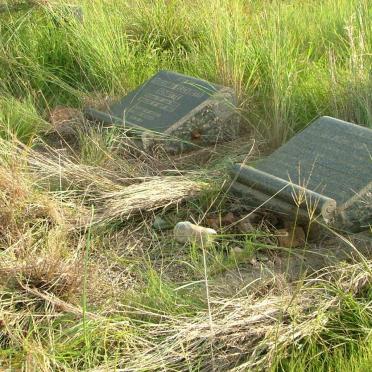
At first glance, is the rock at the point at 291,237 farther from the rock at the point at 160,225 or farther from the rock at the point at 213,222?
the rock at the point at 160,225

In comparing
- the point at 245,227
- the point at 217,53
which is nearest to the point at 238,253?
the point at 245,227

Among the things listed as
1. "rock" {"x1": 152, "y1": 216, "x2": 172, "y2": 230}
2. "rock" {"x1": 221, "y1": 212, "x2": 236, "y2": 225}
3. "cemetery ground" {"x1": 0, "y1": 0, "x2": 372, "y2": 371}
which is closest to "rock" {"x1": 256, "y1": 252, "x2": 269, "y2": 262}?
"cemetery ground" {"x1": 0, "y1": 0, "x2": 372, "y2": 371}

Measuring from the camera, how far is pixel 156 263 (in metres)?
3.84

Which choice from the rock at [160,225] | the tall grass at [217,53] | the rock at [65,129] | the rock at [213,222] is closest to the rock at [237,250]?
the rock at [213,222]

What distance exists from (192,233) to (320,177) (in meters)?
0.64

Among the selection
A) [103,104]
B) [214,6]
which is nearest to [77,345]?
[103,104]

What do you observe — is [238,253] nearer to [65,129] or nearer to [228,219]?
[228,219]

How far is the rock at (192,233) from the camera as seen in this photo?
3.86 m

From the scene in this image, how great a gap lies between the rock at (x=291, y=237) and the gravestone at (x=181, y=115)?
1182 mm

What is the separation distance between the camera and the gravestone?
4.96 meters

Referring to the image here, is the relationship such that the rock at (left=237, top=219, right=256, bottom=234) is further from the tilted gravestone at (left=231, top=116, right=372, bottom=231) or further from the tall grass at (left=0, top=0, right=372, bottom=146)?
the tall grass at (left=0, top=0, right=372, bottom=146)

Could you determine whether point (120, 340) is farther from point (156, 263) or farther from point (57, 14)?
point (57, 14)

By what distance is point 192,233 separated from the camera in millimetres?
3898

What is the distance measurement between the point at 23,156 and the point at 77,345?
1.42 metres
